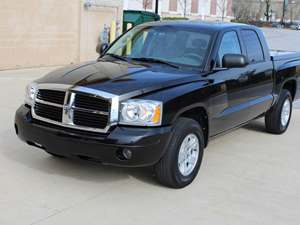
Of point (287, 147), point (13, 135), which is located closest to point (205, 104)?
point (287, 147)

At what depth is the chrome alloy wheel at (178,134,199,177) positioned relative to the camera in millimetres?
5301

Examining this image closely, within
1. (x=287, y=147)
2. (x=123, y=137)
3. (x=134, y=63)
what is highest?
(x=134, y=63)

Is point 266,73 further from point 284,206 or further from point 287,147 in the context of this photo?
point 284,206

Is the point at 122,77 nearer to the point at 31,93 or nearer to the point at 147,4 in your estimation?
the point at 31,93

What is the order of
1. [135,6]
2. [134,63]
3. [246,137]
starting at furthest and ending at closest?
[135,6], [246,137], [134,63]

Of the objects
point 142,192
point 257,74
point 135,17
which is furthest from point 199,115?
point 135,17

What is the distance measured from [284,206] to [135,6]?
183 ft

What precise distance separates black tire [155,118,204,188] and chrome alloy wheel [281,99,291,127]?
3.29 metres

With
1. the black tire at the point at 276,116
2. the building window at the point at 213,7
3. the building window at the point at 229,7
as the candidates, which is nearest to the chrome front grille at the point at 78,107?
the black tire at the point at 276,116

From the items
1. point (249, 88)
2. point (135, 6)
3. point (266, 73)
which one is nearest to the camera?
point (249, 88)

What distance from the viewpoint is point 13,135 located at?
23.5ft

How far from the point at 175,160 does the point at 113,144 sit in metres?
0.74

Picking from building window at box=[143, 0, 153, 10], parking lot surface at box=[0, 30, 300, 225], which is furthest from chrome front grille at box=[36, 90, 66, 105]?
building window at box=[143, 0, 153, 10]

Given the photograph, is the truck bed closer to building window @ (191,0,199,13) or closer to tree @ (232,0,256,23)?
building window @ (191,0,199,13)
